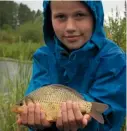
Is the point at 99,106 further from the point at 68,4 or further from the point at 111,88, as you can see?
the point at 68,4

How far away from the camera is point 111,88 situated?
159cm

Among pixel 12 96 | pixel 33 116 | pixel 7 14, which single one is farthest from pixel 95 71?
pixel 7 14

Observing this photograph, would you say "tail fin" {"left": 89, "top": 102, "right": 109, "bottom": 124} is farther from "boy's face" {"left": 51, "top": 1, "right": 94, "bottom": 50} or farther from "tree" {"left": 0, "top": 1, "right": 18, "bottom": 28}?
"tree" {"left": 0, "top": 1, "right": 18, "bottom": 28}

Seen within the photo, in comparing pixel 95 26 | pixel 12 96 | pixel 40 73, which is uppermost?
pixel 95 26

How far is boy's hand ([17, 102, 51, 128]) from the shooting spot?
150cm

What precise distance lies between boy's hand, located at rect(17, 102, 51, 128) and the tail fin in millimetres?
164

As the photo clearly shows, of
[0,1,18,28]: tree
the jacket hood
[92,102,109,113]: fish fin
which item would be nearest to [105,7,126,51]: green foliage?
the jacket hood

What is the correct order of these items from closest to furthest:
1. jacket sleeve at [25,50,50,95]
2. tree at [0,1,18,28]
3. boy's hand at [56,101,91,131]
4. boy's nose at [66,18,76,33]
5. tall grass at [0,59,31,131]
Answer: boy's hand at [56,101,91,131] → boy's nose at [66,18,76,33] → jacket sleeve at [25,50,50,95] → tall grass at [0,59,31,131] → tree at [0,1,18,28]

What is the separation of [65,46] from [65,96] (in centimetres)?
27

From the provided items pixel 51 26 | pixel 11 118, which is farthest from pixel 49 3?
pixel 11 118

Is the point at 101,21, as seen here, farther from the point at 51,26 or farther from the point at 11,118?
the point at 11,118

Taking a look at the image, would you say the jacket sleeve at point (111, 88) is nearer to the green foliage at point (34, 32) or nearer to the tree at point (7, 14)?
the green foliage at point (34, 32)

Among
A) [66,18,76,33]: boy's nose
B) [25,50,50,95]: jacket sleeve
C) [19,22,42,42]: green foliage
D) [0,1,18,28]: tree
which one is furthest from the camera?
[0,1,18,28]: tree

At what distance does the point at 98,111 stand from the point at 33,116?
0.23 metres
